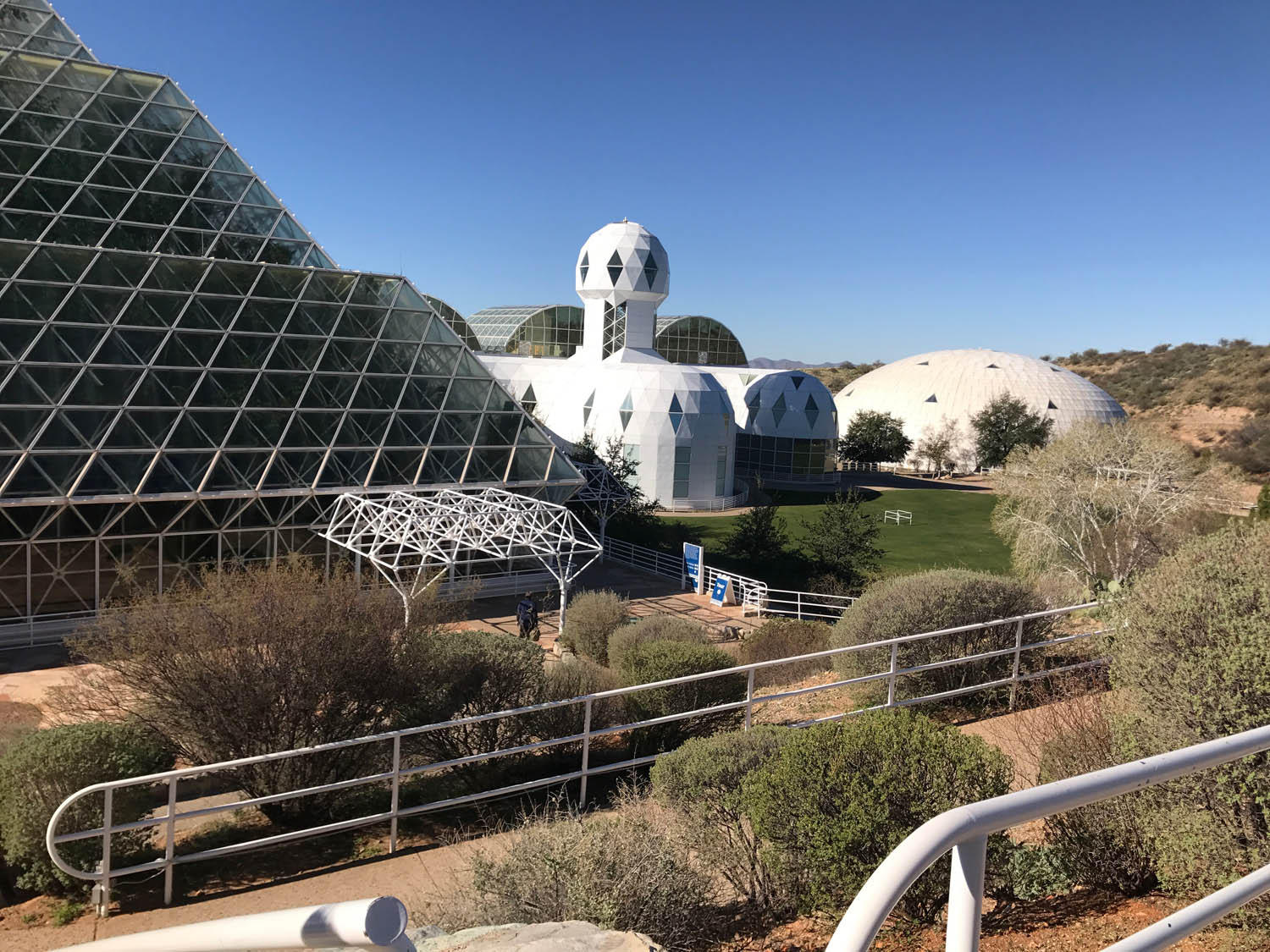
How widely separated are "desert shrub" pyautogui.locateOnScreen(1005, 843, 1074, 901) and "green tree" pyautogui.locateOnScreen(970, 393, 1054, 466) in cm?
5492

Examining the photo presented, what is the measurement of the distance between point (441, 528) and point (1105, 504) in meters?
15.4

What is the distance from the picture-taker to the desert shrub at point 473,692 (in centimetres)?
923

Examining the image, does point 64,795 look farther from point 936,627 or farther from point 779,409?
point 779,409

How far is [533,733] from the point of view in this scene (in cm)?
930

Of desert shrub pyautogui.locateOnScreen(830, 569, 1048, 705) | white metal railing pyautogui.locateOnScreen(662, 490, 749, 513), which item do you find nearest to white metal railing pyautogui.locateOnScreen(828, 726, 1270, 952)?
desert shrub pyautogui.locateOnScreen(830, 569, 1048, 705)

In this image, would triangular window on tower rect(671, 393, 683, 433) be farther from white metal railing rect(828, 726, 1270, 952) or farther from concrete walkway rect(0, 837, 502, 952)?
white metal railing rect(828, 726, 1270, 952)

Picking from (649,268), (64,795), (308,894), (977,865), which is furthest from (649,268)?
(977,865)

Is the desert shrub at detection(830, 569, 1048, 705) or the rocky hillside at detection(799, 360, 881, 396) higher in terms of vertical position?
the rocky hillside at detection(799, 360, 881, 396)

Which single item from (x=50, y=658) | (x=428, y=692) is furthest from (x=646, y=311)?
(x=428, y=692)

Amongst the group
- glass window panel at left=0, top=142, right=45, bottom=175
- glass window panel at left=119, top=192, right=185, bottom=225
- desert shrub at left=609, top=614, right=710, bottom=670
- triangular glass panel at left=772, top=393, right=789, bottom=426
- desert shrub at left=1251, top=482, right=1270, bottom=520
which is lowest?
desert shrub at left=609, top=614, right=710, bottom=670

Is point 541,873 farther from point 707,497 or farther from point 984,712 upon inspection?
point 707,497

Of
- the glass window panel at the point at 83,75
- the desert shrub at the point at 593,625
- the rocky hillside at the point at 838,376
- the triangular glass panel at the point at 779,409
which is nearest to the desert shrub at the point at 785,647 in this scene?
the desert shrub at the point at 593,625

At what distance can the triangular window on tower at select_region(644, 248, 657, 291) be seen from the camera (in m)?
45.9

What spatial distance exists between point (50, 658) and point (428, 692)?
462 inches
